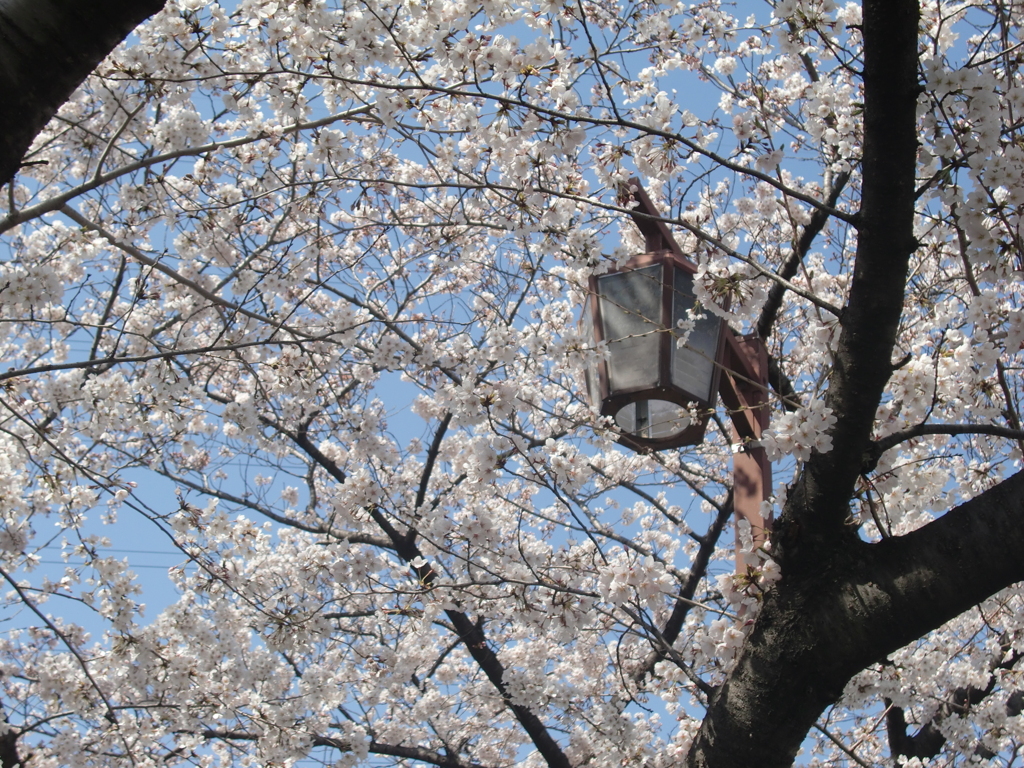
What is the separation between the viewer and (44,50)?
155cm

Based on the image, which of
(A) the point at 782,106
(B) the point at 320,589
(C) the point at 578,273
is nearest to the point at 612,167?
(C) the point at 578,273

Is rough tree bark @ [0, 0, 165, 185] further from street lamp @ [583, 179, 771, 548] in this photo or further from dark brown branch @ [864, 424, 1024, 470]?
dark brown branch @ [864, 424, 1024, 470]

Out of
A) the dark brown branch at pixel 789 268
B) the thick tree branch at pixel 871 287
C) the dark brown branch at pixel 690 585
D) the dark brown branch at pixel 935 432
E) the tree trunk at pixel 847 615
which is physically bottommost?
the tree trunk at pixel 847 615

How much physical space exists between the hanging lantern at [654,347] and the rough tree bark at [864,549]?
544 mm

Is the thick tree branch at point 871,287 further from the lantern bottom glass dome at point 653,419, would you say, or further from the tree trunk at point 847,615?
the lantern bottom glass dome at point 653,419

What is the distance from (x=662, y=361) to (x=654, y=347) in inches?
2.8

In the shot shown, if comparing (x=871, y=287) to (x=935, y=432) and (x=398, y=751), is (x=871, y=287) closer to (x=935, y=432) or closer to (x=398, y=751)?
(x=935, y=432)

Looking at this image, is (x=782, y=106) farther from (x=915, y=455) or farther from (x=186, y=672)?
(x=186, y=672)

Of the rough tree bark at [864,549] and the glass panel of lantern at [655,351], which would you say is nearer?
the rough tree bark at [864,549]

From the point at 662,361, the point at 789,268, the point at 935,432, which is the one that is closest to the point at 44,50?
the point at 662,361

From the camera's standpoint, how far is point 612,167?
333 centimetres

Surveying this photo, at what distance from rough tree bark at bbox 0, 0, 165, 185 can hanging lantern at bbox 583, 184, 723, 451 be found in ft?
5.34

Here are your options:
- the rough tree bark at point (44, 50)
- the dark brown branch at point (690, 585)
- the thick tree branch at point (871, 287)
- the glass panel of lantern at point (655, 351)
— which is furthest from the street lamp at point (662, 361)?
the dark brown branch at point (690, 585)

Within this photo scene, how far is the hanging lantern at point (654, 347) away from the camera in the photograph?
271cm
